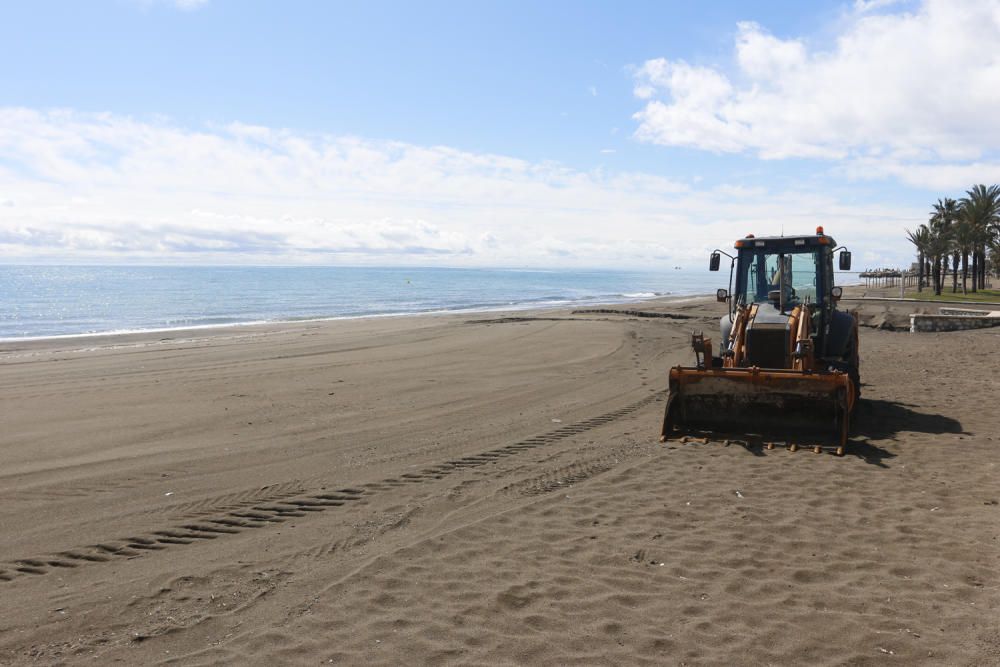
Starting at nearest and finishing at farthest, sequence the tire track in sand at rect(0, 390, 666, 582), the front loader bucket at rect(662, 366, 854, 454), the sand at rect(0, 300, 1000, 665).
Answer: the sand at rect(0, 300, 1000, 665)
the tire track in sand at rect(0, 390, 666, 582)
the front loader bucket at rect(662, 366, 854, 454)

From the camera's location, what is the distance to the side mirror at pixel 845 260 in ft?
32.3

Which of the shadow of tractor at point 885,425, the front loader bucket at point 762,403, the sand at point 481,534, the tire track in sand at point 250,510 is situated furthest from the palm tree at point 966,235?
the tire track in sand at point 250,510

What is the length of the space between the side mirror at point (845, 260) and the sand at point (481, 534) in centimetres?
222

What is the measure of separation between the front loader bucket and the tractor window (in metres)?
1.92

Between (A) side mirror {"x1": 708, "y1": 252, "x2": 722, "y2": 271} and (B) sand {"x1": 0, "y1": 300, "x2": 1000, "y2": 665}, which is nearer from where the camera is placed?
(B) sand {"x1": 0, "y1": 300, "x2": 1000, "y2": 665}

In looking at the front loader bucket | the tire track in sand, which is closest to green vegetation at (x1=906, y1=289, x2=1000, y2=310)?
the front loader bucket

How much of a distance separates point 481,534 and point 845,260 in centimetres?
709

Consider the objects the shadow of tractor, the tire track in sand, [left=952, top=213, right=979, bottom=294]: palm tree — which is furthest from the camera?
[left=952, top=213, right=979, bottom=294]: palm tree

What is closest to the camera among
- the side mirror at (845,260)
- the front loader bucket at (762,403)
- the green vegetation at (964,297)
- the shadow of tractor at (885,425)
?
the shadow of tractor at (885,425)

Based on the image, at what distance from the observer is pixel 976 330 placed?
22.8m

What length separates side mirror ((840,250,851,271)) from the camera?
9.86 metres

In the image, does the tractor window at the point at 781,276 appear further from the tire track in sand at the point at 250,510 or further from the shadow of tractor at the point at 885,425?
the tire track in sand at the point at 250,510

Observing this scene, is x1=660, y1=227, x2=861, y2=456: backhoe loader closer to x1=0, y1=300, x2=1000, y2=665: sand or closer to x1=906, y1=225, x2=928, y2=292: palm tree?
x1=0, y1=300, x2=1000, y2=665: sand

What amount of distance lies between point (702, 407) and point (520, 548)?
14.4 ft
